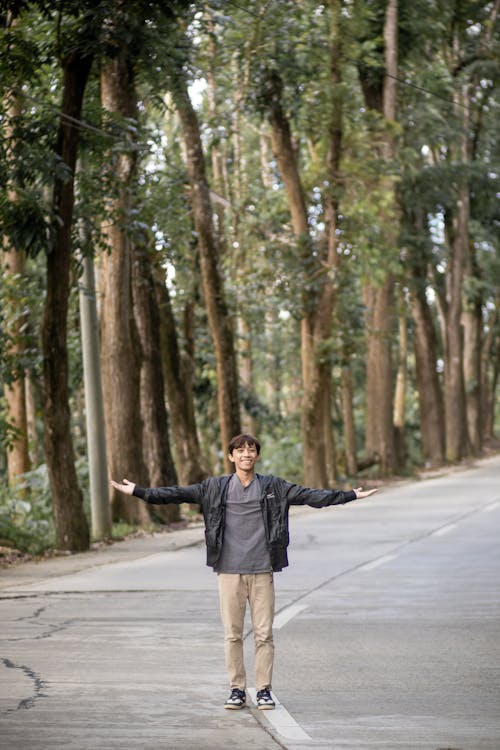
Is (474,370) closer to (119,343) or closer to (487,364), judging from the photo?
(487,364)

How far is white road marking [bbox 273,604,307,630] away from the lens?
42.3ft

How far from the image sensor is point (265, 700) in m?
8.77

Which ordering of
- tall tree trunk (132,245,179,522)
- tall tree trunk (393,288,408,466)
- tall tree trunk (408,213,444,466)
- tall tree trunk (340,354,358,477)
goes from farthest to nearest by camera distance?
tall tree trunk (408,213,444,466) < tall tree trunk (393,288,408,466) < tall tree trunk (340,354,358,477) < tall tree trunk (132,245,179,522)

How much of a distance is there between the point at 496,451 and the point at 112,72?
46.7 metres

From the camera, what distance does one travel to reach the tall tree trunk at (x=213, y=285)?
3131cm

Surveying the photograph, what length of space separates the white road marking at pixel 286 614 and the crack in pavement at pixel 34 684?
266 cm

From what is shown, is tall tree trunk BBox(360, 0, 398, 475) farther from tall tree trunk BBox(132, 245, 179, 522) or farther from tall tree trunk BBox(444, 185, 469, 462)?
tall tree trunk BBox(132, 245, 179, 522)

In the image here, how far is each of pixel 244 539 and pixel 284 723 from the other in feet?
3.62

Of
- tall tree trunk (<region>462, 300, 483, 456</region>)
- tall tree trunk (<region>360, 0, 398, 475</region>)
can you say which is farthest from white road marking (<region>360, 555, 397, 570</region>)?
tall tree trunk (<region>462, 300, 483, 456</region>)

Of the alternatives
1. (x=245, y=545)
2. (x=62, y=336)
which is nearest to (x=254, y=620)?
(x=245, y=545)

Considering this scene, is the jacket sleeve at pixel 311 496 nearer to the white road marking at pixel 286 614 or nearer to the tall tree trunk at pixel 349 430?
the white road marking at pixel 286 614

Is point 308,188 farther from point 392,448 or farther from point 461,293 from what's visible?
point 461,293

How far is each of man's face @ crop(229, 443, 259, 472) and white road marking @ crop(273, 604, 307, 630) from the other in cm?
411

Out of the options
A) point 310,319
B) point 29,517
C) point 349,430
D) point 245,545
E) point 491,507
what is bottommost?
point 491,507
